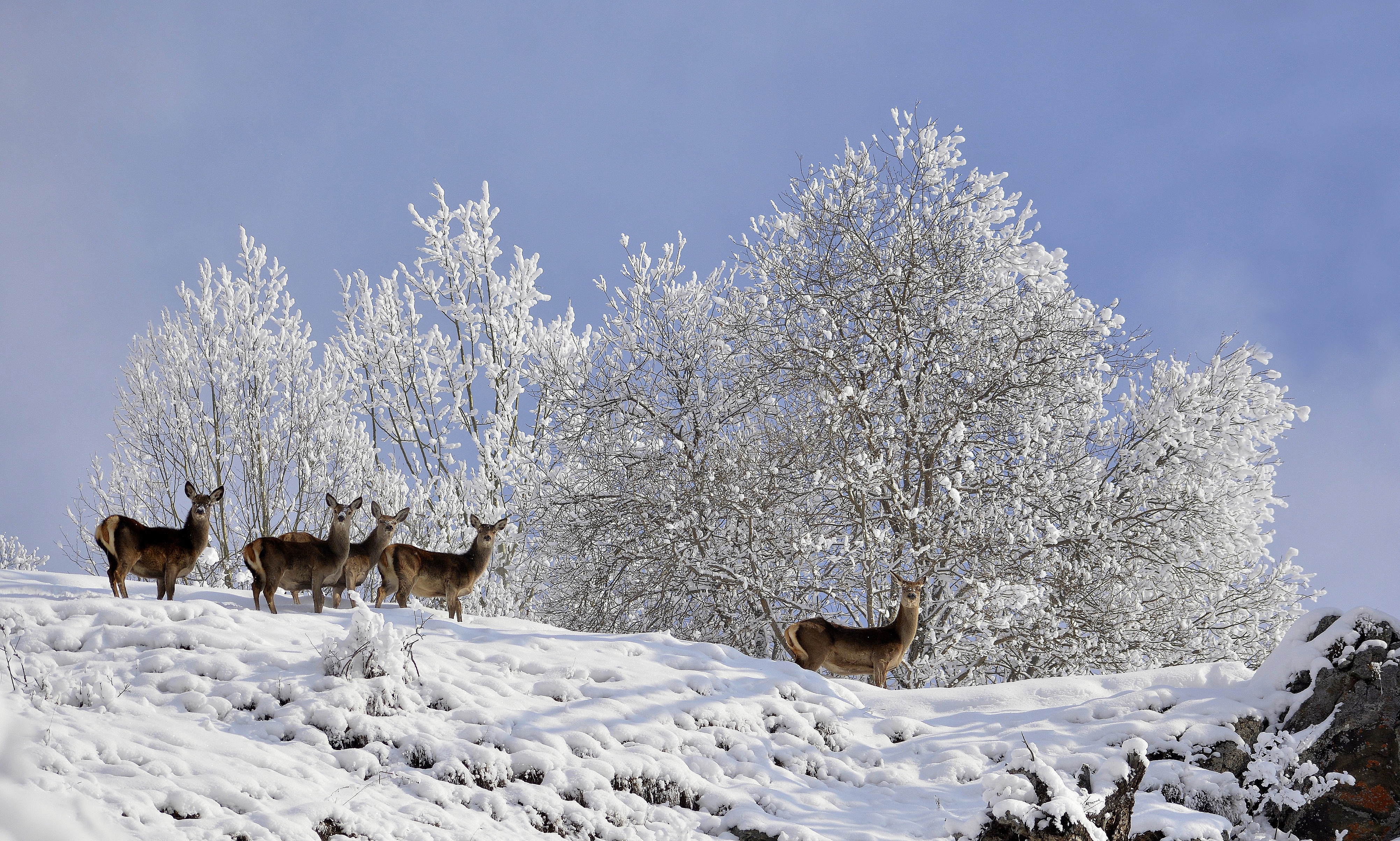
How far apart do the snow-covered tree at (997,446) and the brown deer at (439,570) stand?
18.4 ft

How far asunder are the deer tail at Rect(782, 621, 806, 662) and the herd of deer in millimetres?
11

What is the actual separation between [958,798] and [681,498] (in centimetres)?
793

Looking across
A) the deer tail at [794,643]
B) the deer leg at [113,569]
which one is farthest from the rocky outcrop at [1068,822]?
the deer leg at [113,569]

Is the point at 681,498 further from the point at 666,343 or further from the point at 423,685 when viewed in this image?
the point at 423,685

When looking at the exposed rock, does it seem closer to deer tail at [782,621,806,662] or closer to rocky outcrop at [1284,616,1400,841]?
rocky outcrop at [1284,616,1400,841]

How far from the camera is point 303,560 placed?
355 inches

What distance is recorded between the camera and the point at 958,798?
725 centimetres

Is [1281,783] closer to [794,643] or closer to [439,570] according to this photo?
[794,643]

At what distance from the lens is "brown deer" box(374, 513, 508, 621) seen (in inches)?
375

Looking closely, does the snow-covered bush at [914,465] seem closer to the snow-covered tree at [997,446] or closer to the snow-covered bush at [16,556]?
the snow-covered tree at [997,446]

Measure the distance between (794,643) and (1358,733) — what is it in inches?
203

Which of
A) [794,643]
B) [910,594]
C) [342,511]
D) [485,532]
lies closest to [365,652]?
[342,511]

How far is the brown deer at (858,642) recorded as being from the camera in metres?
10.3

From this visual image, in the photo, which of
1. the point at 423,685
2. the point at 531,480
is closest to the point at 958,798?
the point at 423,685
